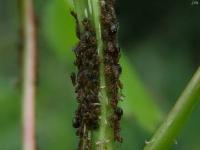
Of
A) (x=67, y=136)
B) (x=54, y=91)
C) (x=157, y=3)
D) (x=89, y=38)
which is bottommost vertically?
(x=67, y=136)

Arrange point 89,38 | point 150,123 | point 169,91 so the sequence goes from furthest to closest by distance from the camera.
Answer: point 169,91, point 150,123, point 89,38

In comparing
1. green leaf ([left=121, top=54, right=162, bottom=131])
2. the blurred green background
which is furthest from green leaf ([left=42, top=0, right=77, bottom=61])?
green leaf ([left=121, top=54, right=162, bottom=131])

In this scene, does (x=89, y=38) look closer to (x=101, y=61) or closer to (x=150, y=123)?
(x=101, y=61)

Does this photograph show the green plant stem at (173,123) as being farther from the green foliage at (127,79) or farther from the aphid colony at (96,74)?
the green foliage at (127,79)

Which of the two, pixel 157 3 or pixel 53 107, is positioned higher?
pixel 157 3

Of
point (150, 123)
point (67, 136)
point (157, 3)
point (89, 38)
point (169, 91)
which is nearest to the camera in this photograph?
point (89, 38)

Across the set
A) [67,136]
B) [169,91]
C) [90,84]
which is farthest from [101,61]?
[169,91]

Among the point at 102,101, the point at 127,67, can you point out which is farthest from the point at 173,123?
the point at 127,67
